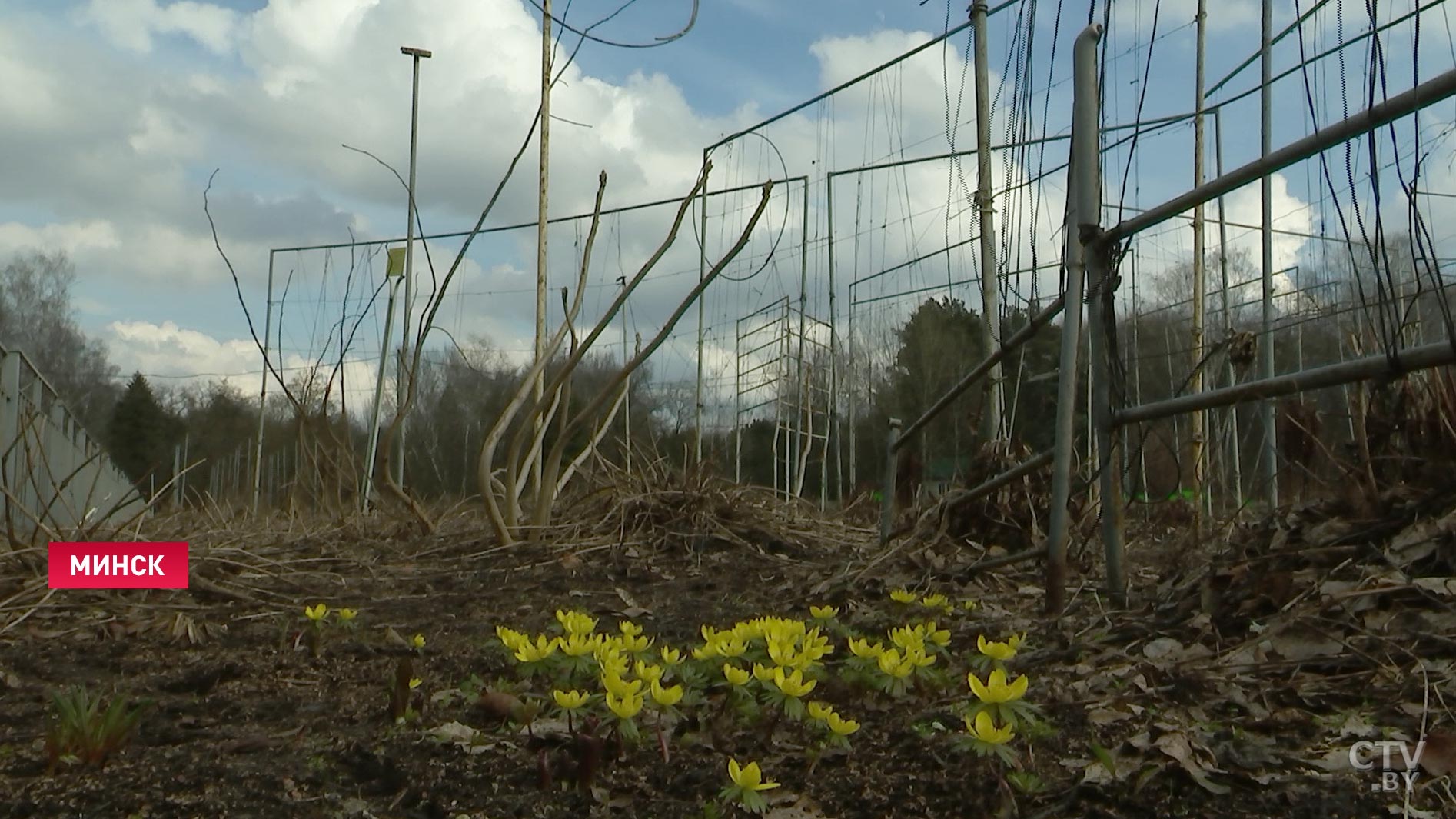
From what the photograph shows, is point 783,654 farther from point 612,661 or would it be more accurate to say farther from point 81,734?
point 81,734

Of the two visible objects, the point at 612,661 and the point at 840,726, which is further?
the point at 612,661

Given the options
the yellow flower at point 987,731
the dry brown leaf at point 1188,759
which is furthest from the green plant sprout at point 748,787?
the dry brown leaf at point 1188,759

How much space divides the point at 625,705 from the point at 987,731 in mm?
498

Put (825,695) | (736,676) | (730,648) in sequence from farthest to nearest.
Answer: (825,695), (730,648), (736,676)

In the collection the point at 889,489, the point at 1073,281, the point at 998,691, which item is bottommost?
the point at 998,691

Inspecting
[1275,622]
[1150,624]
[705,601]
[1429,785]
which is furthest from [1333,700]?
[705,601]

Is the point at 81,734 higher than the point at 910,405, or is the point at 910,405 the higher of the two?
the point at 910,405

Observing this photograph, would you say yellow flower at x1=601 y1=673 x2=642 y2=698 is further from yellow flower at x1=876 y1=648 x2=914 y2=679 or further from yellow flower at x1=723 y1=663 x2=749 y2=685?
yellow flower at x1=876 y1=648 x2=914 y2=679

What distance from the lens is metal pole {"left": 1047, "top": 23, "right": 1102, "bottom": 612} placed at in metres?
2.53

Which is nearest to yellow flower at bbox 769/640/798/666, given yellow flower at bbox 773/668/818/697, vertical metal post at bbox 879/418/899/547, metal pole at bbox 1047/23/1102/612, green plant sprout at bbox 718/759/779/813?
yellow flower at bbox 773/668/818/697

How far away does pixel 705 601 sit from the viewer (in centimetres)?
350

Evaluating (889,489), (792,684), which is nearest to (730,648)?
(792,684)

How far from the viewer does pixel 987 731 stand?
1371 millimetres
